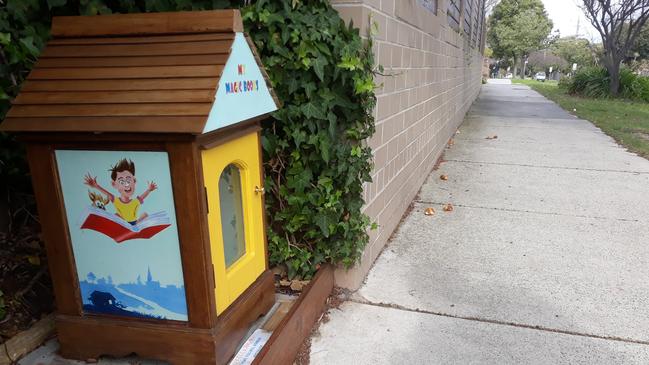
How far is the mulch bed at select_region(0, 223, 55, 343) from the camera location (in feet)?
7.33

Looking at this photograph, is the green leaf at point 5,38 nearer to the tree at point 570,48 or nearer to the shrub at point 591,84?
the shrub at point 591,84

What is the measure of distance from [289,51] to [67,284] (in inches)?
58.2

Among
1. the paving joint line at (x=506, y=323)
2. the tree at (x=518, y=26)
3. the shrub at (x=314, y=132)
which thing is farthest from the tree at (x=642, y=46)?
the shrub at (x=314, y=132)

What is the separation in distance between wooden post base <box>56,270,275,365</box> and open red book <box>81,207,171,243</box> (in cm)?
38

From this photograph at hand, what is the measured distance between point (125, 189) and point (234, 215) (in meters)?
0.52

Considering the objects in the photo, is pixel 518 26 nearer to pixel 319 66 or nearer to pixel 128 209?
pixel 319 66

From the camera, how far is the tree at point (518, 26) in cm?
6069

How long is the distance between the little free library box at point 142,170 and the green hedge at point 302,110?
17.6 inches

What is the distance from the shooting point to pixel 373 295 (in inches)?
120

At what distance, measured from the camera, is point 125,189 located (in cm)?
176

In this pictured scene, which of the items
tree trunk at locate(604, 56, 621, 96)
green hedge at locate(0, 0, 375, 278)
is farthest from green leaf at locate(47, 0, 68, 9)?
tree trunk at locate(604, 56, 621, 96)

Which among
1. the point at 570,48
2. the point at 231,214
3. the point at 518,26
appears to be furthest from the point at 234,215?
the point at 570,48

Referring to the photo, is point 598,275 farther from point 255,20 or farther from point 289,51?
point 255,20

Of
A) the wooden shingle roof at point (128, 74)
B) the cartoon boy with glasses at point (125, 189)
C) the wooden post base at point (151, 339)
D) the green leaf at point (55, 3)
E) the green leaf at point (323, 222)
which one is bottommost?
the wooden post base at point (151, 339)
